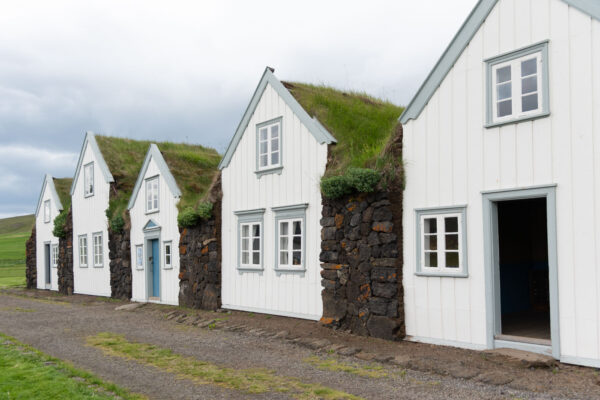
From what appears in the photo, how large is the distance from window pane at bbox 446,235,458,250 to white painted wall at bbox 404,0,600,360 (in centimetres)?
37

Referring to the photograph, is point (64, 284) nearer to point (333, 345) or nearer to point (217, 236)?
point (217, 236)

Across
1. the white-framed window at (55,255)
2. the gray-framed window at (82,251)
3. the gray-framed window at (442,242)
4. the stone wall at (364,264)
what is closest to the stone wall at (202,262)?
the stone wall at (364,264)

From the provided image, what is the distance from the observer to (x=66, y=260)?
28641mm

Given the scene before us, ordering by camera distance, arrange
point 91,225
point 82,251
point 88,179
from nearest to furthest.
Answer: point 91,225 → point 88,179 → point 82,251

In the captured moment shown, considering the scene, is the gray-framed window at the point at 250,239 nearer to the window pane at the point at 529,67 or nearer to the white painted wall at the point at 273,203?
the white painted wall at the point at 273,203

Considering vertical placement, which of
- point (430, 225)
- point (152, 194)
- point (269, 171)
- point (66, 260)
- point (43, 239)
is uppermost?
point (269, 171)

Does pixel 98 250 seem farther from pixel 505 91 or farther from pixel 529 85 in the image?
pixel 529 85

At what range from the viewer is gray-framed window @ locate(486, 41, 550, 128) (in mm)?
9508

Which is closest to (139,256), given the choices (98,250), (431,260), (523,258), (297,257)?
(98,250)

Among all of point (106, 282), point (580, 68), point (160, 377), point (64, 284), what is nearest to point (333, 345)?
point (160, 377)

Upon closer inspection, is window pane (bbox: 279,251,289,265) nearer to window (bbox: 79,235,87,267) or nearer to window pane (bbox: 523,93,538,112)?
window pane (bbox: 523,93,538,112)

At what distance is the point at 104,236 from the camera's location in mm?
24797

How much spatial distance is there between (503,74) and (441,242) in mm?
3244

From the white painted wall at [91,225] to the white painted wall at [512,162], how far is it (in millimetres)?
16866
